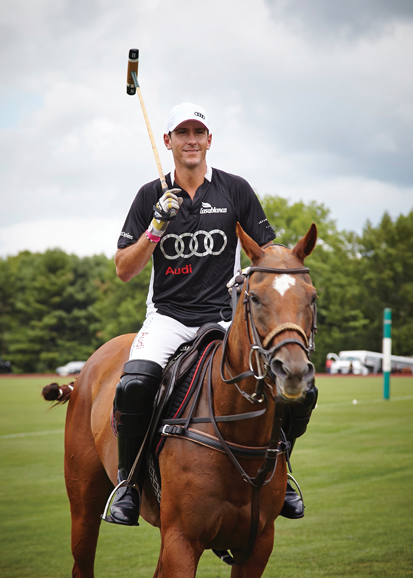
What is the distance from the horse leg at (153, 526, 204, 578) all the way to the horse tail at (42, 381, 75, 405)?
94.2 inches

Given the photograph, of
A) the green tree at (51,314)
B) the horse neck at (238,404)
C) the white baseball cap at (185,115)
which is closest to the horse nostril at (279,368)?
the horse neck at (238,404)

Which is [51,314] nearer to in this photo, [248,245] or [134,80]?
[134,80]

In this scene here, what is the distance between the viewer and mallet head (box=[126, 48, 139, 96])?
474 centimetres

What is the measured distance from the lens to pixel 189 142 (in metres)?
3.95

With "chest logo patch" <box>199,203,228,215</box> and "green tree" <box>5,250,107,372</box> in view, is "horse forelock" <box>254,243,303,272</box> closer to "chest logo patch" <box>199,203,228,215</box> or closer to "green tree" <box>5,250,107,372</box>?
"chest logo patch" <box>199,203,228,215</box>

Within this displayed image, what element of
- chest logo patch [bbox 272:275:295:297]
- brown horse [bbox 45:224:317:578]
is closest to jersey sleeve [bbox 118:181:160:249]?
brown horse [bbox 45:224:317:578]

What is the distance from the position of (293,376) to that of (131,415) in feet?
→ 4.50

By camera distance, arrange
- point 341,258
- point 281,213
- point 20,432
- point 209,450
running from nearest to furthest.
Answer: point 209,450
point 20,432
point 281,213
point 341,258

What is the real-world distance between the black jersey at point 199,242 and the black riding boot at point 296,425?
0.77 meters

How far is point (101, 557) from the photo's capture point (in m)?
6.50

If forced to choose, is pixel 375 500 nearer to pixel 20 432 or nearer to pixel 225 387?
pixel 225 387

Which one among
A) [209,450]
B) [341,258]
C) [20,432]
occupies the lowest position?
[20,432]

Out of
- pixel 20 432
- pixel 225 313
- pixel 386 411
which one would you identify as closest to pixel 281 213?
pixel 386 411

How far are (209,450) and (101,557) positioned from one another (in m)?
3.87
